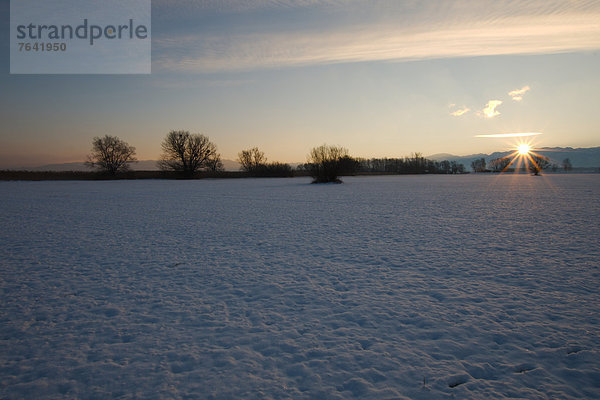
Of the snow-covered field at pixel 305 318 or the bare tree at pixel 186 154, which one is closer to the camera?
the snow-covered field at pixel 305 318

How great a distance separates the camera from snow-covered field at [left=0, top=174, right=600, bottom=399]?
9.39 feet

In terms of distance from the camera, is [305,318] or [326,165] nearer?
[305,318]

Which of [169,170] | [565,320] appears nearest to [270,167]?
[169,170]

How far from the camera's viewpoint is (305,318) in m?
4.04

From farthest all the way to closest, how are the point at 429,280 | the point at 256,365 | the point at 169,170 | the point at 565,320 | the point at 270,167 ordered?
the point at 270,167 → the point at 169,170 → the point at 429,280 → the point at 565,320 → the point at 256,365

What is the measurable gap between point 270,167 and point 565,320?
68957mm

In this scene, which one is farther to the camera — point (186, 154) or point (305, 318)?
point (186, 154)

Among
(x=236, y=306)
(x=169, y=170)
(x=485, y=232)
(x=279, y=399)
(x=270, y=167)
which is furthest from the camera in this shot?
(x=270, y=167)

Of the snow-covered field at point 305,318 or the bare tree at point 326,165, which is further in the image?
the bare tree at point 326,165

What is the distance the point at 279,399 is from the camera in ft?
8.61

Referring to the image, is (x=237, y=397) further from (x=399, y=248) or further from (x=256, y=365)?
(x=399, y=248)

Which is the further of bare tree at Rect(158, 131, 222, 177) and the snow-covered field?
bare tree at Rect(158, 131, 222, 177)

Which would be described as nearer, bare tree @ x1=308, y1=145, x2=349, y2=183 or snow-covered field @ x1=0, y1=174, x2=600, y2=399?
snow-covered field @ x1=0, y1=174, x2=600, y2=399

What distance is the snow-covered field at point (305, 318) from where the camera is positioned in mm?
2861
